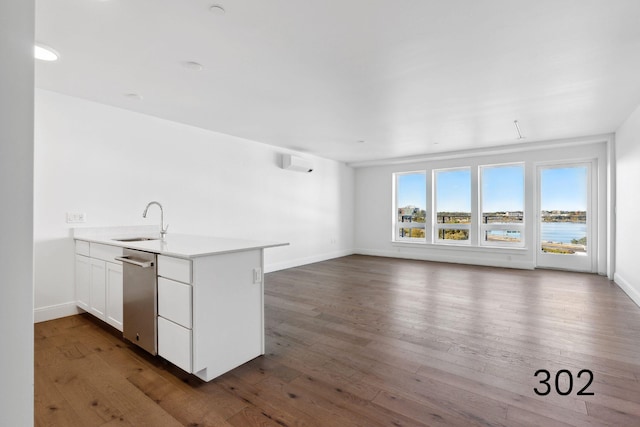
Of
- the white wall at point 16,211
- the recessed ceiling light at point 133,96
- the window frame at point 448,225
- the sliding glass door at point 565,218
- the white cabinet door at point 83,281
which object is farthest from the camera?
the window frame at point 448,225

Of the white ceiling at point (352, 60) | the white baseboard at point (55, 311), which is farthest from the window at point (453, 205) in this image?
the white baseboard at point (55, 311)

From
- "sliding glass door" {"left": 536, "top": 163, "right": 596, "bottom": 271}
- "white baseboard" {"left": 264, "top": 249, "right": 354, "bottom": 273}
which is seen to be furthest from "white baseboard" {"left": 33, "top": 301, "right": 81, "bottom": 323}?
"sliding glass door" {"left": 536, "top": 163, "right": 596, "bottom": 271}

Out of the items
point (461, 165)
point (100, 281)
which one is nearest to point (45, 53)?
point (100, 281)

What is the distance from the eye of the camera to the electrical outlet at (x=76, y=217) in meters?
3.38

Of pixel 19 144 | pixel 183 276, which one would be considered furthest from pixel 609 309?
pixel 19 144

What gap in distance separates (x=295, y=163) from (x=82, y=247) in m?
3.69

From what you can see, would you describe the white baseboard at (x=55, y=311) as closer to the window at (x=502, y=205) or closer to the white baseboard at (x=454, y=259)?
the white baseboard at (x=454, y=259)

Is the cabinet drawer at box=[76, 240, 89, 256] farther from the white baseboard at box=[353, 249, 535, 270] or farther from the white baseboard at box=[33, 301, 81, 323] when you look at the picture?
the white baseboard at box=[353, 249, 535, 270]

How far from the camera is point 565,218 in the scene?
5.80 m

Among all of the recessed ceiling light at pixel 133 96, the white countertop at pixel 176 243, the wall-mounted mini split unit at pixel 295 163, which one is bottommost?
the white countertop at pixel 176 243

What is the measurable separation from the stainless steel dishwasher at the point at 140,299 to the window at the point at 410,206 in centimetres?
629

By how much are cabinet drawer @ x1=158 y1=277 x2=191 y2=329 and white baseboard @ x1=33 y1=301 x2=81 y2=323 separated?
201cm

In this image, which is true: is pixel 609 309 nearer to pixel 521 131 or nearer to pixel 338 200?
pixel 521 131

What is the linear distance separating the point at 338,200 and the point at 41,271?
5.68 meters
